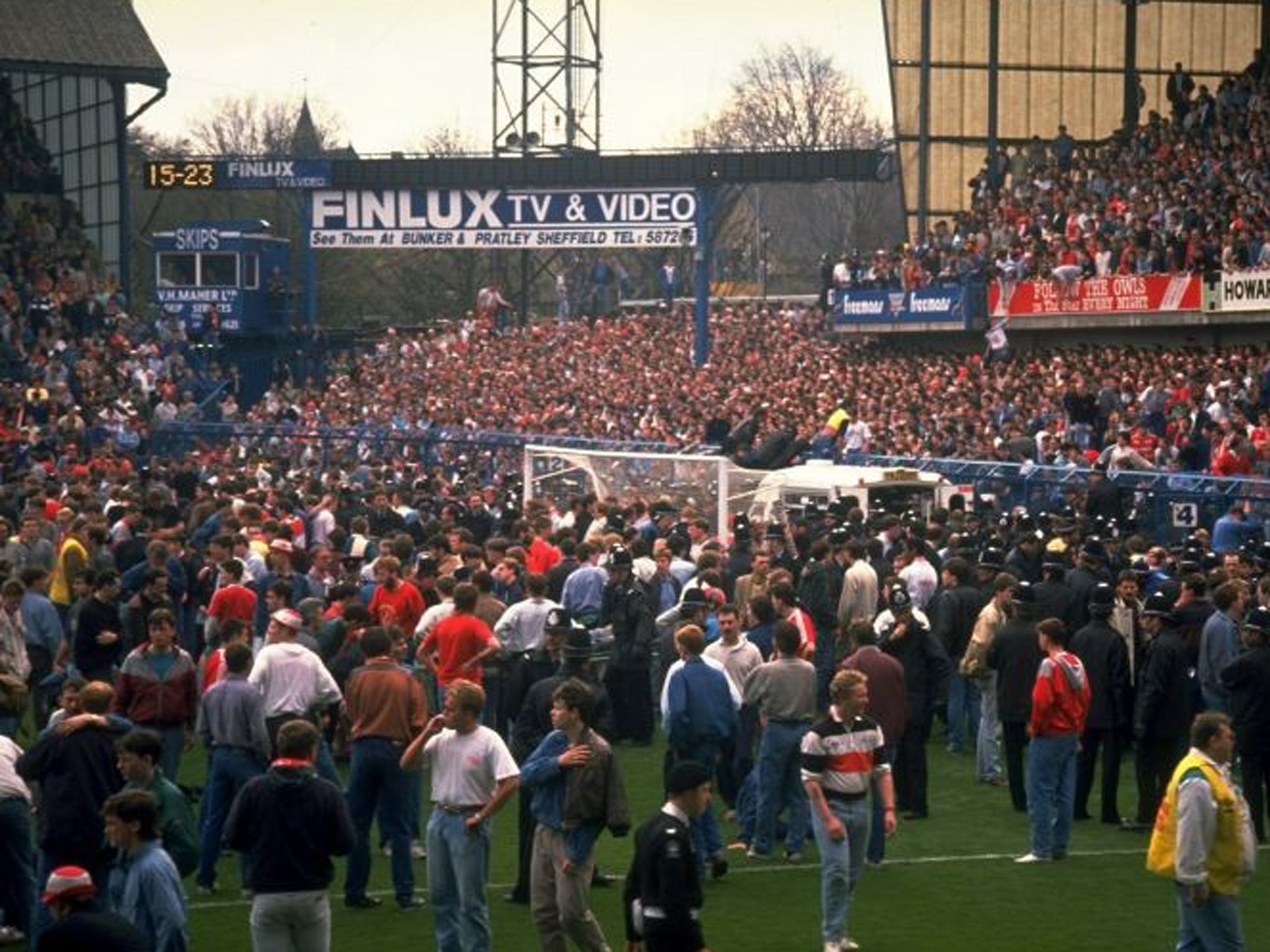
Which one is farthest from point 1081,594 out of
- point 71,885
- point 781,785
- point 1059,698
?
point 71,885

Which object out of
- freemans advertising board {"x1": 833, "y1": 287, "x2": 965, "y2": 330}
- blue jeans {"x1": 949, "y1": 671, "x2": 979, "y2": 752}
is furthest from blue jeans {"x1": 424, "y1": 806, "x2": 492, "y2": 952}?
freemans advertising board {"x1": 833, "y1": 287, "x2": 965, "y2": 330}

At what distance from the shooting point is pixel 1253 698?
1541 cm

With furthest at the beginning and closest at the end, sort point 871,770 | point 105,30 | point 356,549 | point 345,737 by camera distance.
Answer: point 105,30 → point 356,549 → point 345,737 → point 871,770

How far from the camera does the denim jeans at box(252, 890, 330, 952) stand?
10.8 metres

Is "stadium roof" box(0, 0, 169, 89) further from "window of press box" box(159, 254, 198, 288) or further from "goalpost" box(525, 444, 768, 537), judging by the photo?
"goalpost" box(525, 444, 768, 537)

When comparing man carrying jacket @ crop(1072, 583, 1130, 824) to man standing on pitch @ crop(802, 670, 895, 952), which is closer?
man standing on pitch @ crop(802, 670, 895, 952)

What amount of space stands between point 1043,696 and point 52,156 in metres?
42.7

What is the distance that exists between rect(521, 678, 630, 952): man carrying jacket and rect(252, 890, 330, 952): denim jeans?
151 centimetres

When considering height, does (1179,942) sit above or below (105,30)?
below

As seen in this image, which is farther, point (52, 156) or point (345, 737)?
point (52, 156)

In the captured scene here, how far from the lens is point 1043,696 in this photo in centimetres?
1505

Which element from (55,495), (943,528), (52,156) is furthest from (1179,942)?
(52,156)

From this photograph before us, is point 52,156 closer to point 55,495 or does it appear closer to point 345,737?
point 55,495

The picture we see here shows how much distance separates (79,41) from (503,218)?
31.9 ft
